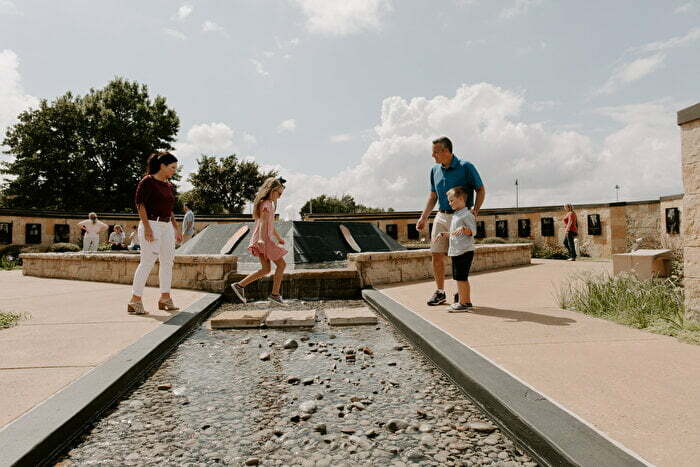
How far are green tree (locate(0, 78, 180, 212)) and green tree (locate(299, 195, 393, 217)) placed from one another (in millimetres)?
40018

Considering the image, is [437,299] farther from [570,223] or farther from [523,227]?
[523,227]

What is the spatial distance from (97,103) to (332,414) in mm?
37300

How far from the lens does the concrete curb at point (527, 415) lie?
1.47 m

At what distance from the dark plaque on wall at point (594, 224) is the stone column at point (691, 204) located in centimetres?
1901

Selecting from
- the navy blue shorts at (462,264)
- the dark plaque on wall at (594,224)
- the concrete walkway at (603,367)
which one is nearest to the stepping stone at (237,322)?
the concrete walkway at (603,367)

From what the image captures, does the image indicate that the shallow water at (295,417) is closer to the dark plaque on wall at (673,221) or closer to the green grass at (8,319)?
the green grass at (8,319)

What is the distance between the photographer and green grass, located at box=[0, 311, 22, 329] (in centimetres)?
406

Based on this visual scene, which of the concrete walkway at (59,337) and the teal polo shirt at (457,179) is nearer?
the concrete walkway at (59,337)

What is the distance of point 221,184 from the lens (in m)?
43.3

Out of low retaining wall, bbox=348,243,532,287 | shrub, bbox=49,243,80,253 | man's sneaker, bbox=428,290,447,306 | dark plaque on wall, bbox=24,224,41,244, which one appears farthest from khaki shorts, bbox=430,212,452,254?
dark plaque on wall, bbox=24,224,41,244

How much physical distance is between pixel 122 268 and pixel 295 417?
7765mm

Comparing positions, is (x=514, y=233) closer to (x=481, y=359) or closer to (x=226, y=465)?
(x=481, y=359)

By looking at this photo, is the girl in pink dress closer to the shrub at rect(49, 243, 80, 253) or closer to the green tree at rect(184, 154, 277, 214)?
the shrub at rect(49, 243, 80, 253)

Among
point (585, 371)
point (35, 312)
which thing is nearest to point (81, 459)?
point (585, 371)
